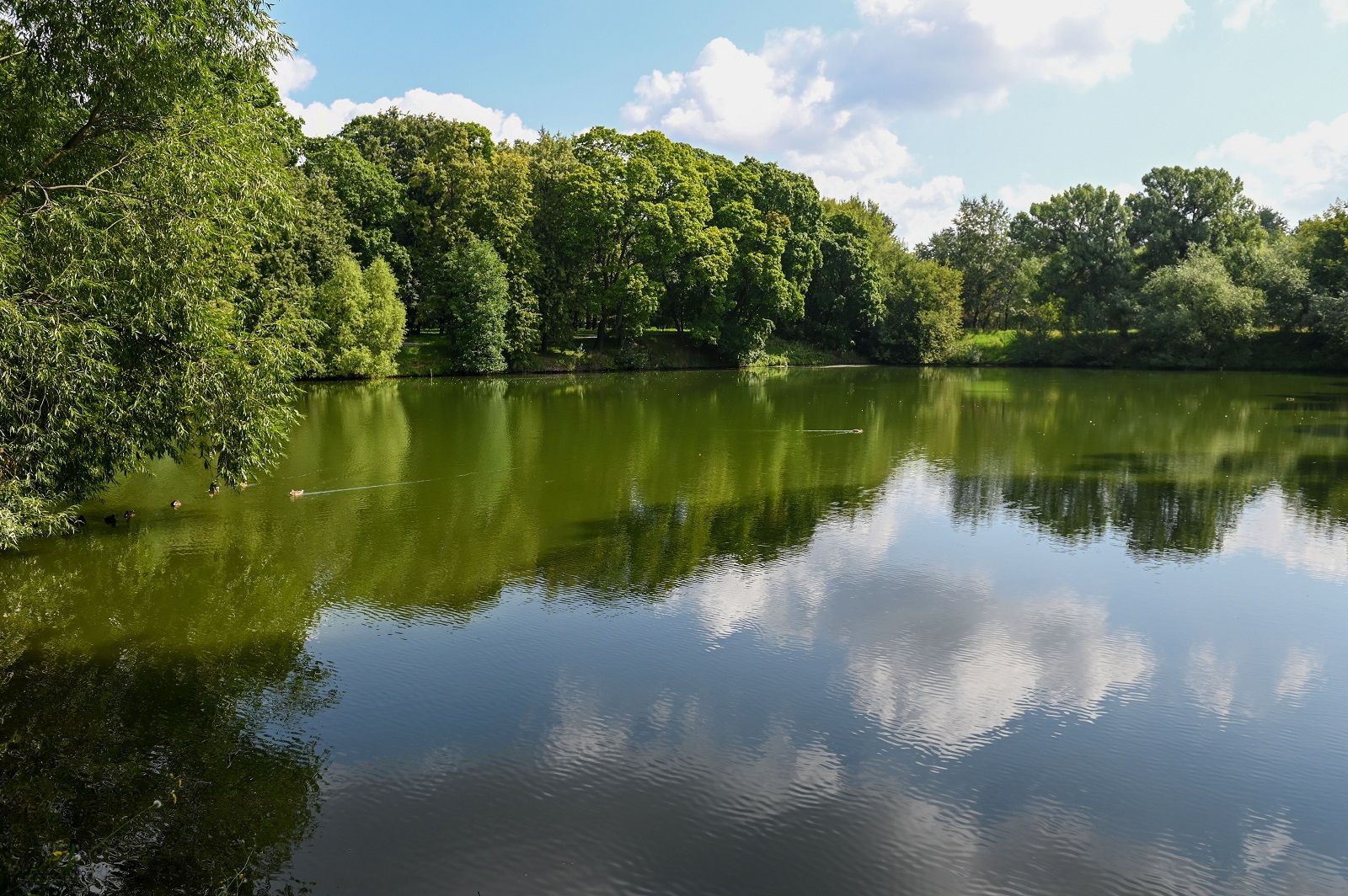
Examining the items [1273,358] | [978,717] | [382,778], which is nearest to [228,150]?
[382,778]

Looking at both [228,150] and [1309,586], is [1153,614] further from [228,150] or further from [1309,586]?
[228,150]

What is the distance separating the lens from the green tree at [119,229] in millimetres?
11359

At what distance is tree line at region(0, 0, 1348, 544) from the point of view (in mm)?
11961

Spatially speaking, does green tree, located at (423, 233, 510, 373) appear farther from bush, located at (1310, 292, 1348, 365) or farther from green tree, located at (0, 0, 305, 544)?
bush, located at (1310, 292, 1348, 365)

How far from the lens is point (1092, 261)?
230ft

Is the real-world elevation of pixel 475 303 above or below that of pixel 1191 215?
below

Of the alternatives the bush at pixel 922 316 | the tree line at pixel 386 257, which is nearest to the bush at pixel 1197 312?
the tree line at pixel 386 257

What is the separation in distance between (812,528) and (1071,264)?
61.7m

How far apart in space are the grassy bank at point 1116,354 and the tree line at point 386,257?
91 cm

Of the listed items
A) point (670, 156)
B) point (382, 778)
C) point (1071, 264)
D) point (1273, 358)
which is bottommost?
point (382, 778)

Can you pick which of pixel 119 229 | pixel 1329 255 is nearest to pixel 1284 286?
pixel 1329 255

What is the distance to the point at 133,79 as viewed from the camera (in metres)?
12.3

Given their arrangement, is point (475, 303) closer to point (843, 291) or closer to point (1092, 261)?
point (843, 291)

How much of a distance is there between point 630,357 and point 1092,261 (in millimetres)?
37542
